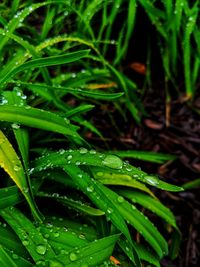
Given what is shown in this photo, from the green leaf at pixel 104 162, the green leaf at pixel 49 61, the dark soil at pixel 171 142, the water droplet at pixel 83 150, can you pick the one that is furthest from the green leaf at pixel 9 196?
the dark soil at pixel 171 142

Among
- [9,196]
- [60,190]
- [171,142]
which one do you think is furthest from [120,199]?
[171,142]

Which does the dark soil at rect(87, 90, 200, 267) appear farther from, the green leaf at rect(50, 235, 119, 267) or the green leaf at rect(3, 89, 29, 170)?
the green leaf at rect(50, 235, 119, 267)

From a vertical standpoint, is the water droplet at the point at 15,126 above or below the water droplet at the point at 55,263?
above

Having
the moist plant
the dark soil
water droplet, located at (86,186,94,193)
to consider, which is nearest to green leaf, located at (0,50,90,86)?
the moist plant

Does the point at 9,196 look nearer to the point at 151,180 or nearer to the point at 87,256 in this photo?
the point at 87,256

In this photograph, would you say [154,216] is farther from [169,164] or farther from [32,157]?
[32,157]

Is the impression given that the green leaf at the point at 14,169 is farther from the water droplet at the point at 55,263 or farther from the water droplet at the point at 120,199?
the water droplet at the point at 120,199
